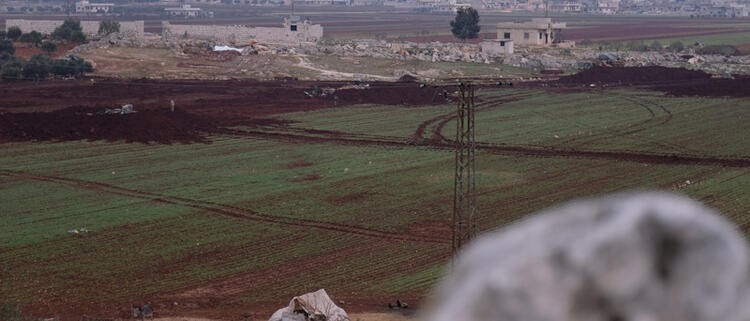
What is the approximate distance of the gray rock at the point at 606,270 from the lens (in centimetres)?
121

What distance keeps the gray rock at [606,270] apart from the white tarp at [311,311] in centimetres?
1417

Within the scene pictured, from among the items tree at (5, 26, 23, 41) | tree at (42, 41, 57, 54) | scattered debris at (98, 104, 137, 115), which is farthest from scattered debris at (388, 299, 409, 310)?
tree at (5, 26, 23, 41)

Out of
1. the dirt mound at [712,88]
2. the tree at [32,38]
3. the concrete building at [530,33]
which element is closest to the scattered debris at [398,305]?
the dirt mound at [712,88]

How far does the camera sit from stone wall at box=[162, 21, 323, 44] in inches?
3214

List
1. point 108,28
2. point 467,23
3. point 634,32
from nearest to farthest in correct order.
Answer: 1. point 108,28
2. point 467,23
3. point 634,32

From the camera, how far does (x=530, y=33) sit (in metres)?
84.5

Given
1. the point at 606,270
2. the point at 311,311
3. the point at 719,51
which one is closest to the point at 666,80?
the point at 719,51

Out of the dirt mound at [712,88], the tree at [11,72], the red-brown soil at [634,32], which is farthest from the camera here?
the red-brown soil at [634,32]

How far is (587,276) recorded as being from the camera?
1.23 meters

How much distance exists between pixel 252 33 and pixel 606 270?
81.6m

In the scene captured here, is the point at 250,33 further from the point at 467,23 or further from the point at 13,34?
the point at 467,23

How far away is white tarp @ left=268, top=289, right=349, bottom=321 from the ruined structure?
63239 mm

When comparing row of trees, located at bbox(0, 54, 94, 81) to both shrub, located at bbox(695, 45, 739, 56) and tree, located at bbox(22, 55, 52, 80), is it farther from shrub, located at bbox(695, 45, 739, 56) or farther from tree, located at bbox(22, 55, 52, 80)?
shrub, located at bbox(695, 45, 739, 56)

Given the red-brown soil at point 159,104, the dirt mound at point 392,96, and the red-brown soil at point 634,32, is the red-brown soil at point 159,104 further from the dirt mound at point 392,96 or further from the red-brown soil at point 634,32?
the red-brown soil at point 634,32
